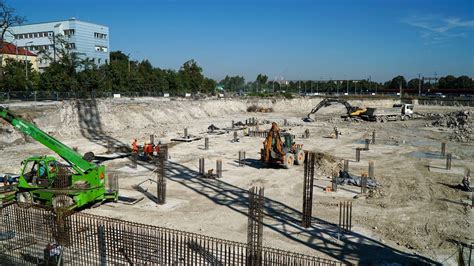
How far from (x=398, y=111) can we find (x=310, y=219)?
4651 centimetres

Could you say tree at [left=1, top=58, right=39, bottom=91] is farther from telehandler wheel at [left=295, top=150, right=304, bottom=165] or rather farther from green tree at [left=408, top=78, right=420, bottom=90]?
green tree at [left=408, top=78, right=420, bottom=90]

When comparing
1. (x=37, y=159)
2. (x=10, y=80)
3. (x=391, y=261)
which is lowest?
(x=391, y=261)

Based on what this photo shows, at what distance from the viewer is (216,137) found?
34.2m

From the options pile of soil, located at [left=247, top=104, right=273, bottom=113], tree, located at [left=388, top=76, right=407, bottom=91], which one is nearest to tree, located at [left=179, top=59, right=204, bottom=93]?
pile of soil, located at [left=247, top=104, right=273, bottom=113]

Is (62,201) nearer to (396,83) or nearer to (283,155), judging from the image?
(283,155)

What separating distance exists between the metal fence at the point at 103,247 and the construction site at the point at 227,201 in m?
0.04

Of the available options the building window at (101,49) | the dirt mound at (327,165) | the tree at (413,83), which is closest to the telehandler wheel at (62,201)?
the dirt mound at (327,165)

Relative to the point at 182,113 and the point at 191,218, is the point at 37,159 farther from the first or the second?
the point at 182,113

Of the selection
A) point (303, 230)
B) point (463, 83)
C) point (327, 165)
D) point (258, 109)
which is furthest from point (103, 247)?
point (463, 83)

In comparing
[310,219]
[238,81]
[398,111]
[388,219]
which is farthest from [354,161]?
[238,81]

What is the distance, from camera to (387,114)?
173 ft

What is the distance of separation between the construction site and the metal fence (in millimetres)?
38

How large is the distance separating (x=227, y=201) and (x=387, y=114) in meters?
42.6

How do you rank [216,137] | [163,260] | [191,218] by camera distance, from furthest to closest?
[216,137] → [191,218] → [163,260]
